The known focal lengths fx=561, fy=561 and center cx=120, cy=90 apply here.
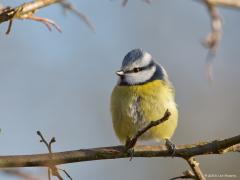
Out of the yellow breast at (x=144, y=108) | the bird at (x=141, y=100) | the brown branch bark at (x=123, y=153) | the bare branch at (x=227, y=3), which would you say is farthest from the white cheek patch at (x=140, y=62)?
the bare branch at (x=227, y=3)

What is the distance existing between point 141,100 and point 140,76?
0.86 ft

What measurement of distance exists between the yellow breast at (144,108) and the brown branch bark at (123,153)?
75 cm

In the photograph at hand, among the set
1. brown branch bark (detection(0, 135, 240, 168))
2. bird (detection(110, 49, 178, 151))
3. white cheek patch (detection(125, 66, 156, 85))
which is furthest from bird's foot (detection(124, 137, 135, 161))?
white cheek patch (detection(125, 66, 156, 85))

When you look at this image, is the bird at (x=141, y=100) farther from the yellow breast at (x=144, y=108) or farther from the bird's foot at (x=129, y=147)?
the bird's foot at (x=129, y=147)

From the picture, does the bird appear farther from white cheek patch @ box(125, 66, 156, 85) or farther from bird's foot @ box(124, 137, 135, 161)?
bird's foot @ box(124, 137, 135, 161)

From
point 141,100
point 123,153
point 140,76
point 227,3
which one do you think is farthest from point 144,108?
point 227,3

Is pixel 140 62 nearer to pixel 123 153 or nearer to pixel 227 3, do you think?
pixel 123 153

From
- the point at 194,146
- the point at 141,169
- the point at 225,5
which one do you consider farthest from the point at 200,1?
the point at 141,169

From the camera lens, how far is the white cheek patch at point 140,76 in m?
2.80

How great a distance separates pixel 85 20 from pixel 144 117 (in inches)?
38.5

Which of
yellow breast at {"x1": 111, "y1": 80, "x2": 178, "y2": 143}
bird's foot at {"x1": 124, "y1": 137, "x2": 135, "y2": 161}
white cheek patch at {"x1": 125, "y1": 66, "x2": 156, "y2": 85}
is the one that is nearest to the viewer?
bird's foot at {"x1": 124, "y1": 137, "x2": 135, "y2": 161}

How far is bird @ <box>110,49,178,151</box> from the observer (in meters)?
2.55

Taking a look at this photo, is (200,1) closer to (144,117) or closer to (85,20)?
(85,20)

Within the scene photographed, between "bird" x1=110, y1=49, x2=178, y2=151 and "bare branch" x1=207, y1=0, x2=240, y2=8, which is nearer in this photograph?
"bare branch" x1=207, y1=0, x2=240, y2=8
